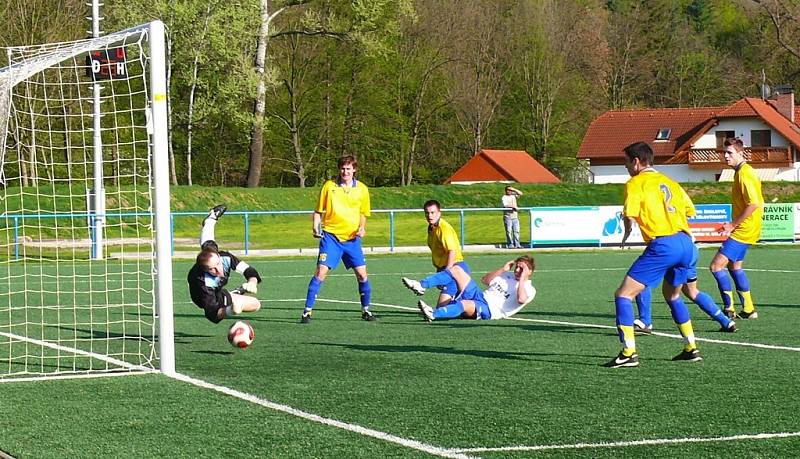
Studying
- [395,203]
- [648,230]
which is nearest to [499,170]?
[395,203]

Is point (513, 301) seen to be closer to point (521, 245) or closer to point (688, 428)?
point (688, 428)

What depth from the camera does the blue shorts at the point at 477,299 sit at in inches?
511

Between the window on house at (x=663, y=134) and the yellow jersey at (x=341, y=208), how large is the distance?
202 ft

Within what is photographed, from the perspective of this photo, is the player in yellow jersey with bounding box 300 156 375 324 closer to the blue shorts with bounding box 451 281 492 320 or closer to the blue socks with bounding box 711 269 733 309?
the blue shorts with bounding box 451 281 492 320

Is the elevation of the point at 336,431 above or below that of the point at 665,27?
below

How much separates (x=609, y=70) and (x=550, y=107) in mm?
5685

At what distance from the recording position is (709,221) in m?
33.1

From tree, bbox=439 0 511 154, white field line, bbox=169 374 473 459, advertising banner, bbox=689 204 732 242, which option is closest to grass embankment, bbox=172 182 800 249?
advertising banner, bbox=689 204 732 242

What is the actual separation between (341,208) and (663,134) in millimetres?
62419

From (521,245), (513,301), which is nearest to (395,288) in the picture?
(513,301)

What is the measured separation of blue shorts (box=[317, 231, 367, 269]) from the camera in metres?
13.6

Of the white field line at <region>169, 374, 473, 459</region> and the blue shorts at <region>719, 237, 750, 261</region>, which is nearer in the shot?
the white field line at <region>169, 374, 473, 459</region>

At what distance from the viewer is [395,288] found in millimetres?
18703

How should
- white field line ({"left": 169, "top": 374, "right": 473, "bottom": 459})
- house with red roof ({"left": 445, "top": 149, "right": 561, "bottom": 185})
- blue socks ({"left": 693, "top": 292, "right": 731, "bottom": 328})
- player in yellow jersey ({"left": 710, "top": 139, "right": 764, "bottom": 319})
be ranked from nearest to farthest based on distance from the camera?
white field line ({"left": 169, "top": 374, "right": 473, "bottom": 459})
blue socks ({"left": 693, "top": 292, "right": 731, "bottom": 328})
player in yellow jersey ({"left": 710, "top": 139, "right": 764, "bottom": 319})
house with red roof ({"left": 445, "top": 149, "right": 561, "bottom": 185})
